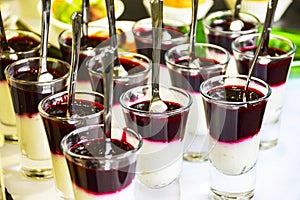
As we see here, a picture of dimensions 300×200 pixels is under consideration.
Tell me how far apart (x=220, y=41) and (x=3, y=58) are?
0.49m

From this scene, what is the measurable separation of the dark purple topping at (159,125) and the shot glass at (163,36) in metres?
0.37

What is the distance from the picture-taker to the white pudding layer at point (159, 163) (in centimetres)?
120

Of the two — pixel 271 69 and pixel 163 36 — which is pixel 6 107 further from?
pixel 271 69

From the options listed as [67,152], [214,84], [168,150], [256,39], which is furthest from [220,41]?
[67,152]

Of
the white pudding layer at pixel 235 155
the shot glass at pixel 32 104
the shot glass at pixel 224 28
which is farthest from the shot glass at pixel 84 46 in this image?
the white pudding layer at pixel 235 155

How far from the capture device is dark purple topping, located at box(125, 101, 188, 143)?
1.17 meters

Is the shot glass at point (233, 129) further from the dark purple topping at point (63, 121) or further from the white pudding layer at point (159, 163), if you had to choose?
the dark purple topping at point (63, 121)

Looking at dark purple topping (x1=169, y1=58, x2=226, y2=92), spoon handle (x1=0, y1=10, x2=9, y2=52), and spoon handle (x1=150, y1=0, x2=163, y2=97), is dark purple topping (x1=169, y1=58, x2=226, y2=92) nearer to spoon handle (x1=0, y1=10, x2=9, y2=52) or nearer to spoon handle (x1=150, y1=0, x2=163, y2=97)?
spoon handle (x1=150, y1=0, x2=163, y2=97)

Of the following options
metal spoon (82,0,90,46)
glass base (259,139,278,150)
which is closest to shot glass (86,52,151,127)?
metal spoon (82,0,90,46)

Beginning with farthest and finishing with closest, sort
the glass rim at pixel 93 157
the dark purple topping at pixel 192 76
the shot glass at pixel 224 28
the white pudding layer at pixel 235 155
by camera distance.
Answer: the shot glass at pixel 224 28 < the dark purple topping at pixel 192 76 < the white pudding layer at pixel 235 155 < the glass rim at pixel 93 157

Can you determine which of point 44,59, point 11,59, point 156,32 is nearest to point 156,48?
point 156,32

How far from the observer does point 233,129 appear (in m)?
1.21

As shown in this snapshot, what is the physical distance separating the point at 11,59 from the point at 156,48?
36 centimetres

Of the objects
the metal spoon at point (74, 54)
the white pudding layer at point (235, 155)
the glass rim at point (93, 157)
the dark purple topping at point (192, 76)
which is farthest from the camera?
the dark purple topping at point (192, 76)
